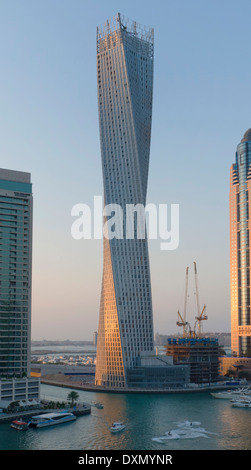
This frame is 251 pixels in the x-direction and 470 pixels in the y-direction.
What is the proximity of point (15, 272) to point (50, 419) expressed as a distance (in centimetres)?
4980

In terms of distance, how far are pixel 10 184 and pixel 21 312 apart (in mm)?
40174

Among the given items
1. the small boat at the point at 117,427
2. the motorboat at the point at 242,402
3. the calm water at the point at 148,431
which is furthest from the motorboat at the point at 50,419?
the motorboat at the point at 242,402

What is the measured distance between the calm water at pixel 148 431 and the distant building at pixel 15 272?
27.4 m

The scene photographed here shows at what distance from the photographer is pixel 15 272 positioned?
167 m

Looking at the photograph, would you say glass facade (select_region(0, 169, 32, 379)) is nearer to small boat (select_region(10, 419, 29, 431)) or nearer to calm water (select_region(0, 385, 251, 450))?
small boat (select_region(10, 419, 29, 431))

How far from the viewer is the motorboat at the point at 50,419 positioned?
130 metres

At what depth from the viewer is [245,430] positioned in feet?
415

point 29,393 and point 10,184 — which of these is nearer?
point 29,393

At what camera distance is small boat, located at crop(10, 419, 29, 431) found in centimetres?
12744

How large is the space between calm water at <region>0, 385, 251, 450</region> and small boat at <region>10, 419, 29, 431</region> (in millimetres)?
1318

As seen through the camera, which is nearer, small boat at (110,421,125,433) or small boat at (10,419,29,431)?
small boat at (110,421,125,433)

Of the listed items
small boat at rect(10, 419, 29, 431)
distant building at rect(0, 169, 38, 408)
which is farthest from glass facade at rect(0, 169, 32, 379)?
small boat at rect(10, 419, 29, 431)
